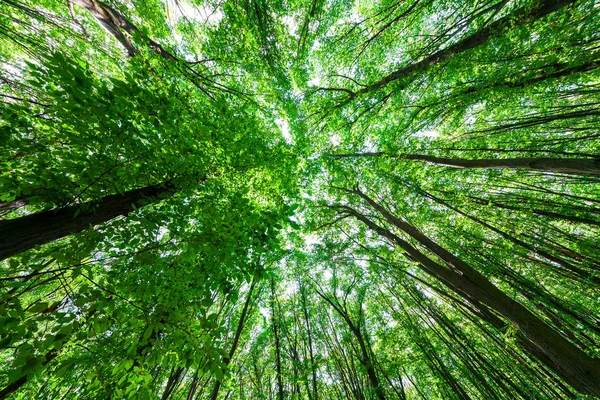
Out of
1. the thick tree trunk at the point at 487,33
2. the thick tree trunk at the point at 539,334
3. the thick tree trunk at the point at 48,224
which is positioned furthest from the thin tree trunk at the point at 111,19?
the thick tree trunk at the point at 539,334

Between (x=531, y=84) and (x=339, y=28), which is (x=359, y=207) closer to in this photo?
(x=531, y=84)

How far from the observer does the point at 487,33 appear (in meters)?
3.16

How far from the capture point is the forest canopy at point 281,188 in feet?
4.53

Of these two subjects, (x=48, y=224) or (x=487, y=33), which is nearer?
(x=48, y=224)

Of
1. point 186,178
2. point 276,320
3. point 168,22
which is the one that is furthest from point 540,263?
point 168,22

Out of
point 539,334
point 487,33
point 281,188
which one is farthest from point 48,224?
point 487,33

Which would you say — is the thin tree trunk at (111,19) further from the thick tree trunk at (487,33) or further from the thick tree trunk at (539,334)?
the thick tree trunk at (539,334)

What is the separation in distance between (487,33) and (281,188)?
410 cm

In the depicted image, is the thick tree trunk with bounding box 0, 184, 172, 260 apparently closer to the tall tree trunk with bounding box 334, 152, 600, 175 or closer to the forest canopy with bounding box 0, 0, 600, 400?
the forest canopy with bounding box 0, 0, 600, 400

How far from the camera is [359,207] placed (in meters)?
6.63

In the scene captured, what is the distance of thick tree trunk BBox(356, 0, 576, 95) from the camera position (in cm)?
264

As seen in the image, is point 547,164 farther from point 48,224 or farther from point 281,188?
point 48,224

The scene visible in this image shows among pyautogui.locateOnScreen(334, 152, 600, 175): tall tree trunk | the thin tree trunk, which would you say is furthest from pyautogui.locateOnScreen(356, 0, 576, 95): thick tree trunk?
the thin tree trunk

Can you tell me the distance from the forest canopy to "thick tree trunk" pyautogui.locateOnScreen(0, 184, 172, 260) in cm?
1
